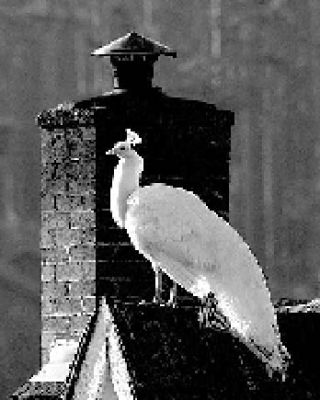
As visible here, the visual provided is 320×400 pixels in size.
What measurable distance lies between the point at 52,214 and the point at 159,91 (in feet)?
2.08

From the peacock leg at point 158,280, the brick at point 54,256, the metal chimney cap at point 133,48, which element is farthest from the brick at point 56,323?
the peacock leg at point 158,280

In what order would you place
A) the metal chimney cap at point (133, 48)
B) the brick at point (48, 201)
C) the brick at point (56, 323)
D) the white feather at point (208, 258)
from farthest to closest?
the brick at point (48, 201)
the brick at point (56, 323)
the metal chimney cap at point (133, 48)
the white feather at point (208, 258)

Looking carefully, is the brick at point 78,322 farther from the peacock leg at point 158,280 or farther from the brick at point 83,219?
the peacock leg at point 158,280

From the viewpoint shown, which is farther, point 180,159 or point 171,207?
point 180,159

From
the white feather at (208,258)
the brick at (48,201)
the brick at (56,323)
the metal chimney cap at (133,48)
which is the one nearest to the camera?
the white feather at (208,258)

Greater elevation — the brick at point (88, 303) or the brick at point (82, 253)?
the brick at point (82, 253)

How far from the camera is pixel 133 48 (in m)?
6.55

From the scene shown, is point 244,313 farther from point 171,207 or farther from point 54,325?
point 54,325

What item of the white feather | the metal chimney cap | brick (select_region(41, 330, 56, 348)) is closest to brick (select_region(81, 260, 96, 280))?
brick (select_region(41, 330, 56, 348))

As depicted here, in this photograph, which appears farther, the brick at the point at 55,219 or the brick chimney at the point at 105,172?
the brick at the point at 55,219

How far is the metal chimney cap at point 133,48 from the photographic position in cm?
653

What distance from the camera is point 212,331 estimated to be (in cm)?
467

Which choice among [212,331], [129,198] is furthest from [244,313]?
[129,198]

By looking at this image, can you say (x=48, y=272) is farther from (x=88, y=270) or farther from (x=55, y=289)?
(x=88, y=270)
